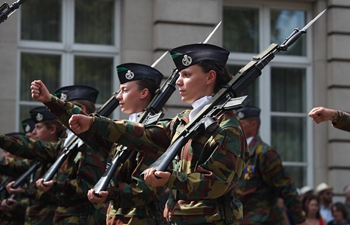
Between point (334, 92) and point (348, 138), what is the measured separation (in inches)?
28.7

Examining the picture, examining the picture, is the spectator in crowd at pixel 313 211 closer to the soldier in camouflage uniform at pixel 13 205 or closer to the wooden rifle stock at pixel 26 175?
the soldier in camouflage uniform at pixel 13 205

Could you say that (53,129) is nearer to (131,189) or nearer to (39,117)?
(39,117)

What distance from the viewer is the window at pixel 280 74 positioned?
15.2m

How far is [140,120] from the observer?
8.30 m

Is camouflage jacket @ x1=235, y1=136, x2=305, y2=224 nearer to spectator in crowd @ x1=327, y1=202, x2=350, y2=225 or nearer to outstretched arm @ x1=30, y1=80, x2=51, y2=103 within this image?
spectator in crowd @ x1=327, y1=202, x2=350, y2=225

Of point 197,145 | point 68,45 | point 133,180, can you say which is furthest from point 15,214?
point 197,145

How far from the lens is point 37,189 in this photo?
10.2 metres

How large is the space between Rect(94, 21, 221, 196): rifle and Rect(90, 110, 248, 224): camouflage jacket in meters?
0.72

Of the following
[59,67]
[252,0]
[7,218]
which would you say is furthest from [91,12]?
[7,218]

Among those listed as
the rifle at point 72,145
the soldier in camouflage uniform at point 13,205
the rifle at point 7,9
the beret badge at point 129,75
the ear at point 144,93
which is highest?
the rifle at point 7,9

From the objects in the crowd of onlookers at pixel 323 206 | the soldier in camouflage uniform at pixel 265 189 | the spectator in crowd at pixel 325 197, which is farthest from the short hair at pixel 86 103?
the spectator in crowd at pixel 325 197

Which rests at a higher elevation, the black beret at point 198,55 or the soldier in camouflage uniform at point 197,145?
the black beret at point 198,55

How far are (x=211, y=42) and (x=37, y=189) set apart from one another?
4928mm

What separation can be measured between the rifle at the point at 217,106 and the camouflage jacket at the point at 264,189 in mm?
3683
